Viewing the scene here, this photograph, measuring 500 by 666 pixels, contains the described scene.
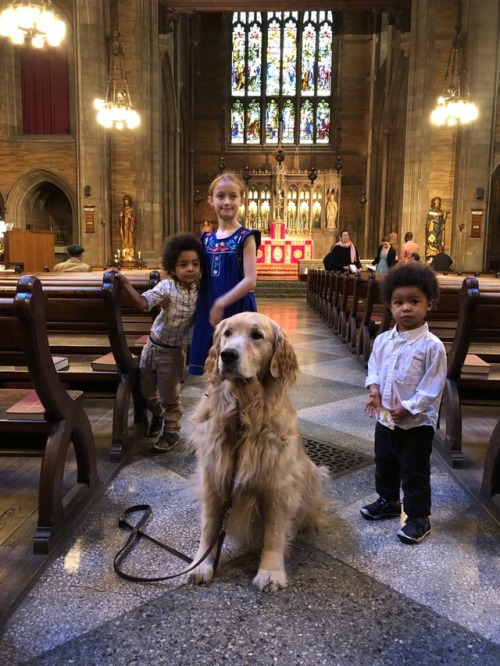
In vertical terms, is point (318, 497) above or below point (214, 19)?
below

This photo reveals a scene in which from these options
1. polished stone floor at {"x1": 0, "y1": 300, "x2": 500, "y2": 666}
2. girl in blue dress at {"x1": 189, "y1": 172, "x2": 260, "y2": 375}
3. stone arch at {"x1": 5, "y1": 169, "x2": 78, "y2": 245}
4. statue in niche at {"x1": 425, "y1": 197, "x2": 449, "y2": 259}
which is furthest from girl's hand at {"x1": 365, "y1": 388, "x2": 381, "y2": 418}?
stone arch at {"x1": 5, "y1": 169, "x2": 78, "y2": 245}

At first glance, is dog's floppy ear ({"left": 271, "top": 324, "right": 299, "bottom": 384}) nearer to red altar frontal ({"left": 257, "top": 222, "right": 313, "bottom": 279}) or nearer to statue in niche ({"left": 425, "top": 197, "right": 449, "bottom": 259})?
statue in niche ({"left": 425, "top": 197, "right": 449, "bottom": 259})

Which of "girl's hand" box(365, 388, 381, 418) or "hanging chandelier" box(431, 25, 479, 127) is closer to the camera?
"girl's hand" box(365, 388, 381, 418)

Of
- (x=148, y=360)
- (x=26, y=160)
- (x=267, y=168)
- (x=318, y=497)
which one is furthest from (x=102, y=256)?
(x=318, y=497)

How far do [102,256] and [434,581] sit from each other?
1565 cm

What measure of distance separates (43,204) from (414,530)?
20852mm

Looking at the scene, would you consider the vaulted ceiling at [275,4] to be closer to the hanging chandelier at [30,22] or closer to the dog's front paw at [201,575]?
the hanging chandelier at [30,22]

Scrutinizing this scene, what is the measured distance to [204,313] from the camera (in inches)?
124

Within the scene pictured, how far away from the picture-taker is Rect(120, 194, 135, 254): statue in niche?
16422 millimetres

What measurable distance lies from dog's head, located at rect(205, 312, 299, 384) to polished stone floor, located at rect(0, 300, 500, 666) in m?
0.78

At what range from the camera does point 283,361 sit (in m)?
1.96

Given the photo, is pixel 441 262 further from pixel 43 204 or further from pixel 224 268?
pixel 43 204

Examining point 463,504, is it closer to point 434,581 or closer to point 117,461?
point 434,581

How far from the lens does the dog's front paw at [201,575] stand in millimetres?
1975
